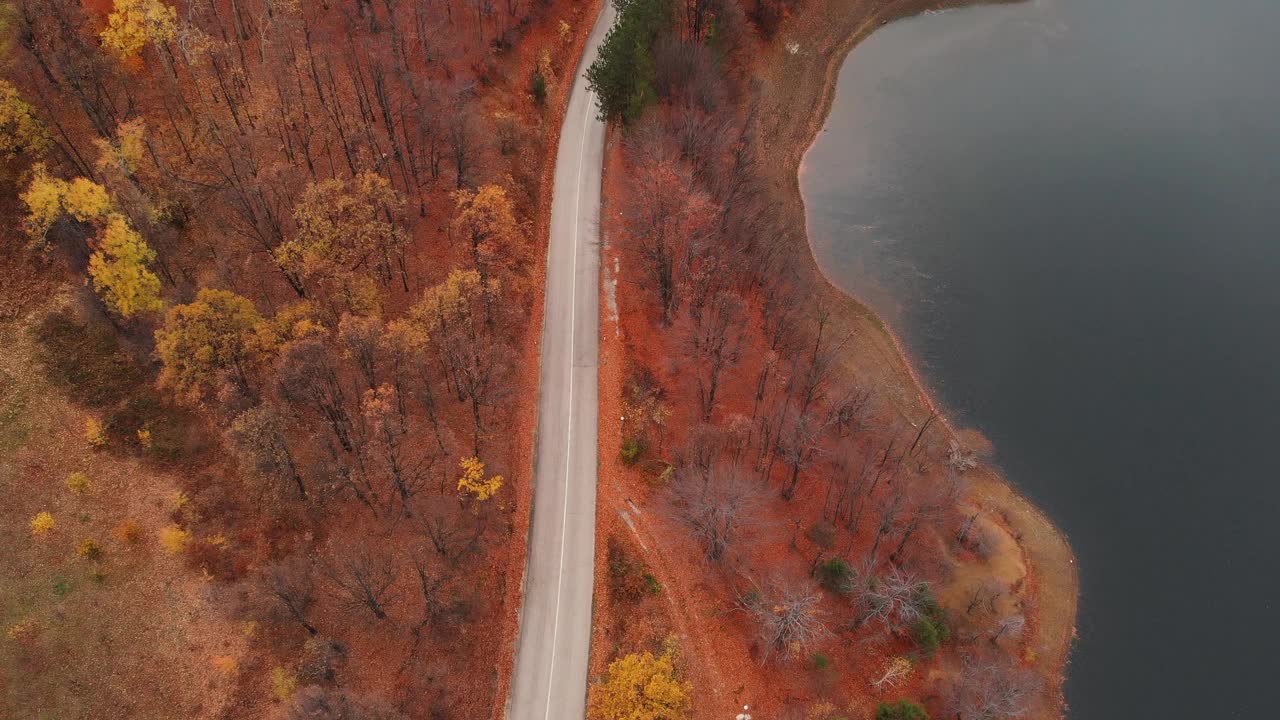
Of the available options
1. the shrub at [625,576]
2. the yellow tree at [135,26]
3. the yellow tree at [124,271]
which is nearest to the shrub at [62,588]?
the yellow tree at [124,271]

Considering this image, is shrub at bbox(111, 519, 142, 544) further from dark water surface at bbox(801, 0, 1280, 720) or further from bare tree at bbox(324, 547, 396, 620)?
dark water surface at bbox(801, 0, 1280, 720)

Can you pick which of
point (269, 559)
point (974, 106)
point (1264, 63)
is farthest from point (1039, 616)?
point (1264, 63)

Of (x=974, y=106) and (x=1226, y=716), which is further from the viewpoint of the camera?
(x=974, y=106)

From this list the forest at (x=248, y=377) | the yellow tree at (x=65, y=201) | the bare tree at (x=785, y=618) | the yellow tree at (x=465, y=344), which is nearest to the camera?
the forest at (x=248, y=377)

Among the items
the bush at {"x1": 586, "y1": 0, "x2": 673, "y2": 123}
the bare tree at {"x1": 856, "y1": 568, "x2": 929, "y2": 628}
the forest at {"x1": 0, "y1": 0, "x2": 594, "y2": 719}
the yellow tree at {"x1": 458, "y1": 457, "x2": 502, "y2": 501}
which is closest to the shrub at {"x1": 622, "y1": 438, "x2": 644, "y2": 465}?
the forest at {"x1": 0, "y1": 0, "x2": 594, "y2": 719}

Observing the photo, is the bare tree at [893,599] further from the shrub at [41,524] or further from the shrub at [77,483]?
the shrub at [41,524]

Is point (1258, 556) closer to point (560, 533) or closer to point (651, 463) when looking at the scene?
point (651, 463)
